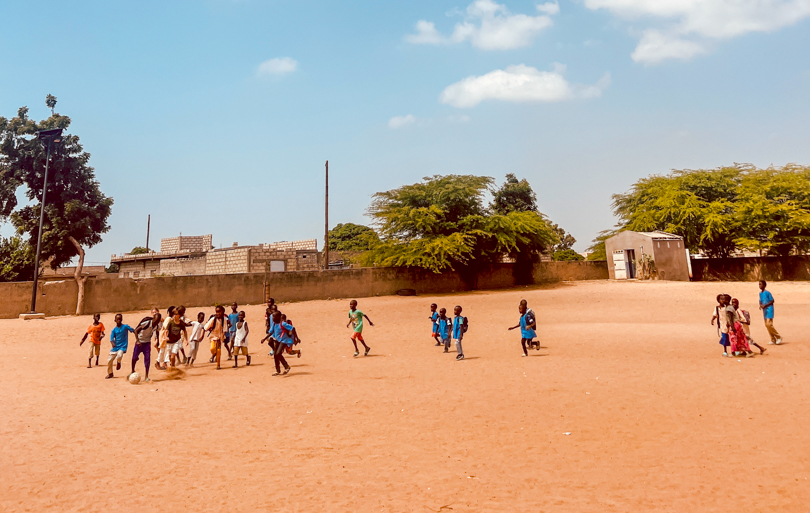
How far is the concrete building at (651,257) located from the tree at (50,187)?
105 ft

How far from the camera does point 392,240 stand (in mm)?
32125

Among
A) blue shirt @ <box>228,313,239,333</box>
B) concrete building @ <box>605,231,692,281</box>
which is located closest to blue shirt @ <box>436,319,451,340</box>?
blue shirt @ <box>228,313,239,333</box>

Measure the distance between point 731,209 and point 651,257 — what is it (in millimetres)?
11208

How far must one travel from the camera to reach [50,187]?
2789cm

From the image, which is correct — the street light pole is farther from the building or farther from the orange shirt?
the orange shirt

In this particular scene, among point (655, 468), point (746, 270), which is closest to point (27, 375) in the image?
point (655, 468)

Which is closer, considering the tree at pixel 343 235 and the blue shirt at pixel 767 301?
the blue shirt at pixel 767 301

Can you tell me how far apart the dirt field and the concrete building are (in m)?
20.0

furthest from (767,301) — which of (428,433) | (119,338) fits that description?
(119,338)

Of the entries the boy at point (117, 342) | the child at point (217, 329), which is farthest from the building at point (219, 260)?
the boy at point (117, 342)

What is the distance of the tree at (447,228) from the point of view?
30594 mm

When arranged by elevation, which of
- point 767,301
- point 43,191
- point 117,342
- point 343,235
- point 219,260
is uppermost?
point 343,235

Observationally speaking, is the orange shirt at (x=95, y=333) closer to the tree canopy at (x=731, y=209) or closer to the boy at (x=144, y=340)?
the boy at (x=144, y=340)

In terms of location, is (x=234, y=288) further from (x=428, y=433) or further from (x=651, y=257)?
(x=651, y=257)
